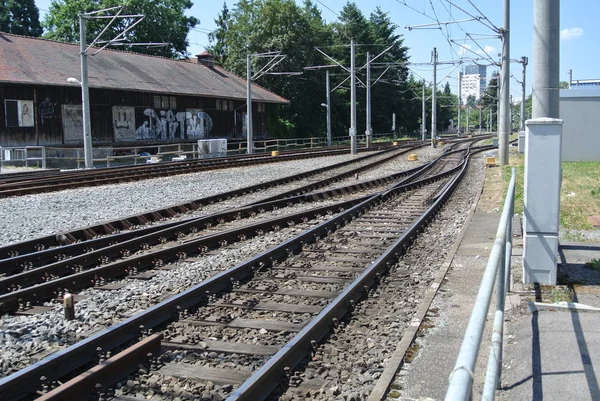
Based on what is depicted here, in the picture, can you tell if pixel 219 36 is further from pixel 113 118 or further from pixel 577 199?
pixel 577 199

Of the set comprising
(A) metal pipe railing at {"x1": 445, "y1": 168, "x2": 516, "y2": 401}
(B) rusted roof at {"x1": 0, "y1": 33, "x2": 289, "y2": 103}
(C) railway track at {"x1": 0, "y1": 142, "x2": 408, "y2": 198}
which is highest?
(B) rusted roof at {"x1": 0, "y1": 33, "x2": 289, "y2": 103}

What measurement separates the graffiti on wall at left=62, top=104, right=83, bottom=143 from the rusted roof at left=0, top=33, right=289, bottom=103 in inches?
83.4

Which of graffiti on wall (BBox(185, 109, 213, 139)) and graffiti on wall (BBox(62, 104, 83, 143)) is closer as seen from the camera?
graffiti on wall (BBox(62, 104, 83, 143))

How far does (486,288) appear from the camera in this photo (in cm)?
291

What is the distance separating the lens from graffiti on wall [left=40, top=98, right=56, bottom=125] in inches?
1481

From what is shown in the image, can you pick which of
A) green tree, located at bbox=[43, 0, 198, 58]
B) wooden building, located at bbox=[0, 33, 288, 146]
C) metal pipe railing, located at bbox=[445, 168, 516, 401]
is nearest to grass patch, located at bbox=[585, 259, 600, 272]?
metal pipe railing, located at bbox=[445, 168, 516, 401]

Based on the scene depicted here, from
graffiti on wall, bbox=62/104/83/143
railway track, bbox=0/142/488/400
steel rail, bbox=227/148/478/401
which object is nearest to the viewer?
steel rail, bbox=227/148/478/401

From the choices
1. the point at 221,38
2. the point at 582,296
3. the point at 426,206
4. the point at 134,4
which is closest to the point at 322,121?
the point at 134,4

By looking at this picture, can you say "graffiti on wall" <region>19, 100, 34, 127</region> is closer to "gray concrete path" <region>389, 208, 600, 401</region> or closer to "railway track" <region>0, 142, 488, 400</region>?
"railway track" <region>0, 142, 488, 400</region>

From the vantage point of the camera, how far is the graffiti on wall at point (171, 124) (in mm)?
45094

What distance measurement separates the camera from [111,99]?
42125 mm

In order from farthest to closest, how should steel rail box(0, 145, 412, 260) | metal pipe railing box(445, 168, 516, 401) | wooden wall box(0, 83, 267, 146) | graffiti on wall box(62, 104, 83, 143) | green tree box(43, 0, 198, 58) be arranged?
green tree box(43, 0, 198, 58) < graffiti on wall box(62, 104, 83, 143) < wooden wall box(0, 83, 267, 146) < steel rail box(0, 145, 412, 260) < metal pipe railing box(445, 168, 516, 401)

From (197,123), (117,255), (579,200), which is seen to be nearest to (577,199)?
(579,200)

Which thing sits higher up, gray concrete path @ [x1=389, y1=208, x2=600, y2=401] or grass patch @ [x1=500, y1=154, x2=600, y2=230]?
grass patch @ [x1=500, y1=154, x2=600, y2=230]
